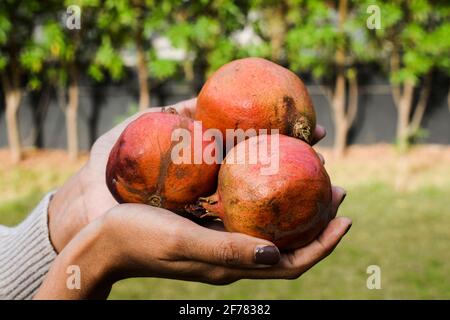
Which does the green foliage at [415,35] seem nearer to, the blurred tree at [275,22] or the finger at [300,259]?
the blurred tree at [275,22]

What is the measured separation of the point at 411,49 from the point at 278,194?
849 centimetres

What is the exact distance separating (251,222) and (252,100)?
44cm

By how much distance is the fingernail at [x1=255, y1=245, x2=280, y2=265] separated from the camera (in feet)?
5.82

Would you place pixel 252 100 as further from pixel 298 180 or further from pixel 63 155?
pixel 63 155

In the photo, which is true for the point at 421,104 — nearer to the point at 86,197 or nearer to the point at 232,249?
the point at 86,197

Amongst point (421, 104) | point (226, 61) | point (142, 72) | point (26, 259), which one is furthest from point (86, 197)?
point (421, 104)

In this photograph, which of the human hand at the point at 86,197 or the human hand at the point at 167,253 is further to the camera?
the human hand at the point at 86,197

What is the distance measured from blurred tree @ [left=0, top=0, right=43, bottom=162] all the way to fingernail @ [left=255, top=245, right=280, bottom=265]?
8.90 metres

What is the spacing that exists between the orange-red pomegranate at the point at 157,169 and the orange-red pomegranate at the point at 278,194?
0.32ft

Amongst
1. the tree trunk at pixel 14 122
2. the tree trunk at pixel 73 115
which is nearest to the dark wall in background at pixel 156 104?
the tree trunk at pixel 73 115

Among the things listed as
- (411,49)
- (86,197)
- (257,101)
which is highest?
(257,101)

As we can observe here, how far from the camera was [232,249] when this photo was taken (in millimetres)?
1793

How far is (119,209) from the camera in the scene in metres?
2.02

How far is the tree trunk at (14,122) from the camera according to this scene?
32.9 ft
